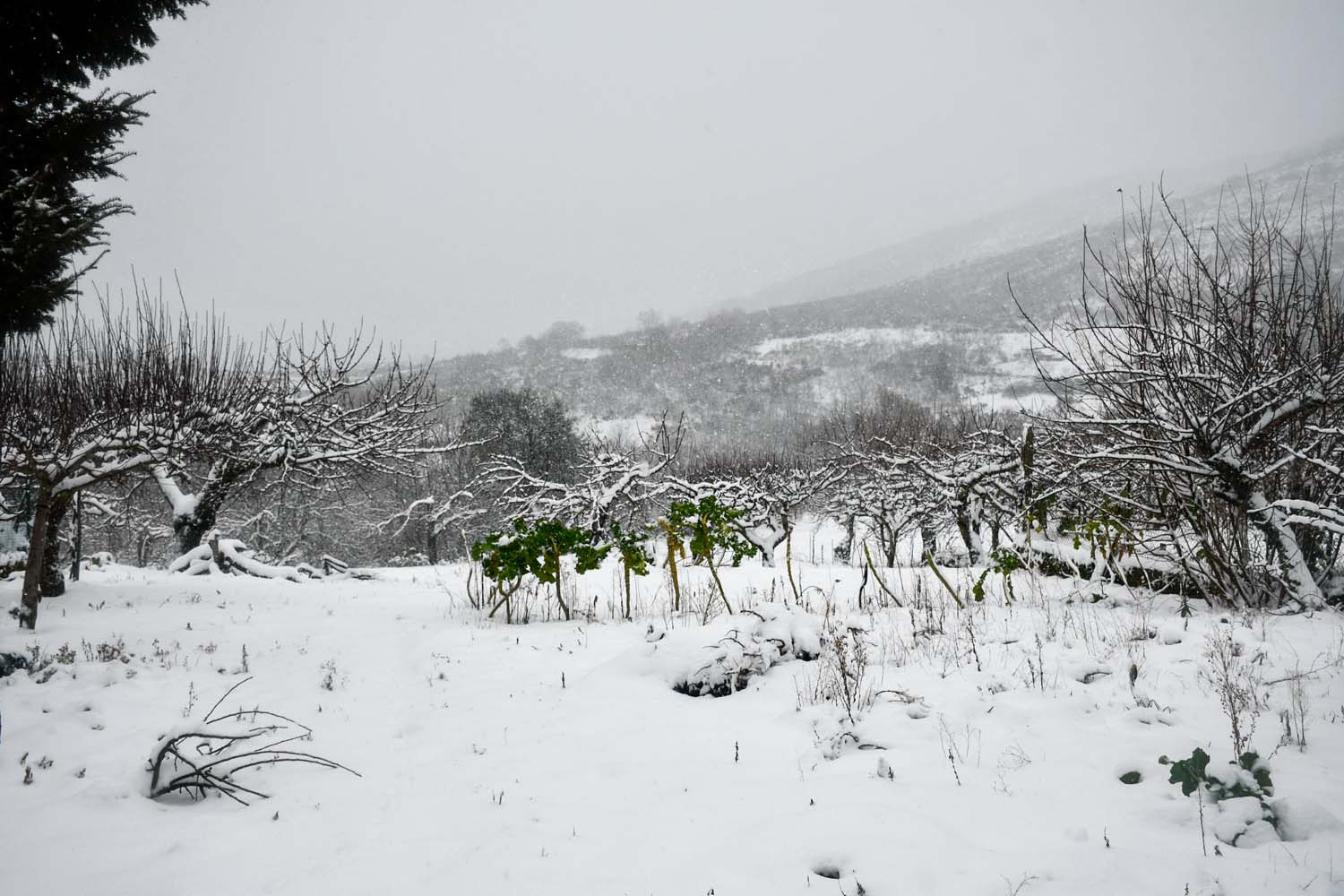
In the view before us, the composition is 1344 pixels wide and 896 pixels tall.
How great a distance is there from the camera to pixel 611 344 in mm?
79875

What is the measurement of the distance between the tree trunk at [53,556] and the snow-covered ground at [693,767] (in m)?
1.89

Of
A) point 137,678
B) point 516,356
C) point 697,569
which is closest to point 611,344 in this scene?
point 516,356

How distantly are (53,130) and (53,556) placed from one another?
18.3 feet

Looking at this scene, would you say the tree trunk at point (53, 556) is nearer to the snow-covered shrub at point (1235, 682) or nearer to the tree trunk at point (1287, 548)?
the snow-covered shrub at point (1235, 682)

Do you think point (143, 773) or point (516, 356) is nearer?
point (143, 773)

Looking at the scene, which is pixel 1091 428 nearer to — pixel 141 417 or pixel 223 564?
pixel 141 417

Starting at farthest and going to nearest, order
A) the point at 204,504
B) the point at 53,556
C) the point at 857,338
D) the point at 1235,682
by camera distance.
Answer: the point at 857,338
the point at 204,504
the point at 53,556
the point at 1235,682

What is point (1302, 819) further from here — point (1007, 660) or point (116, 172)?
point (116, 172)

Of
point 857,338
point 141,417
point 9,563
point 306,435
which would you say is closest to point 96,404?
point 141,417

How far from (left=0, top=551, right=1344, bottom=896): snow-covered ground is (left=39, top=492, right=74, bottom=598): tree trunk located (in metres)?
1.89

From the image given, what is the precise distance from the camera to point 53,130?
5.96 meters

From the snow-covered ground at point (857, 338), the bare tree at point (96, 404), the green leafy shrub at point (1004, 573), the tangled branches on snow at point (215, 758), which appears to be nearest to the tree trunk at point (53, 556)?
the bare tree at point (96, 404)

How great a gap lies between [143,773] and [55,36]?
7.67 metres

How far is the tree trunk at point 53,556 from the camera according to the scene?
6.90 metres
